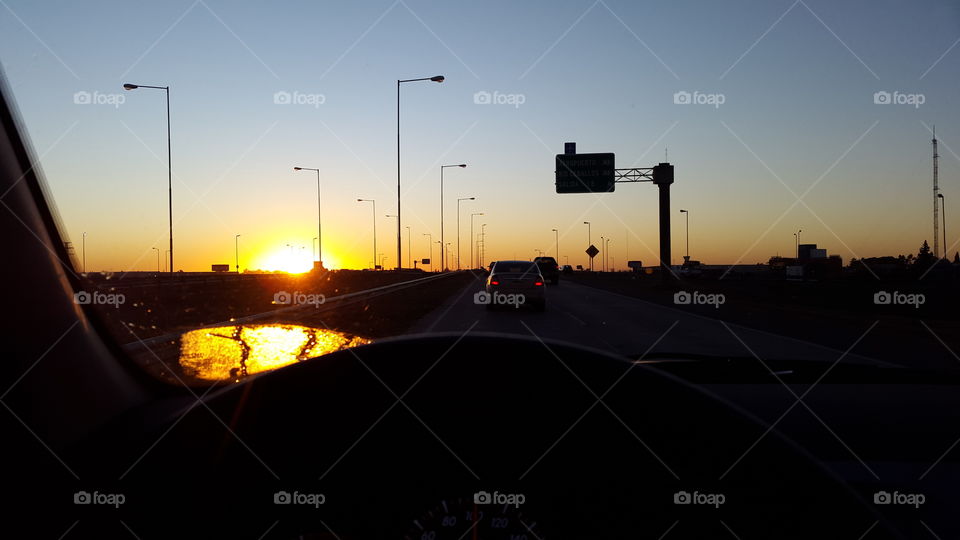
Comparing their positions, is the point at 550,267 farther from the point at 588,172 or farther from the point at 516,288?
the point at 516,288

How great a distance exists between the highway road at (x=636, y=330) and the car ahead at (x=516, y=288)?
0.44 m

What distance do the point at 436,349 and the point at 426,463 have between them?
30 centimetres

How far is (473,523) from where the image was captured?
4.94 feet

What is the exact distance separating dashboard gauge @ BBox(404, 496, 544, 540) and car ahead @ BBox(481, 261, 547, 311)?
21.0m

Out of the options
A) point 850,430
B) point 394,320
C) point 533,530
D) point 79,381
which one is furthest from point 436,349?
point 394,320

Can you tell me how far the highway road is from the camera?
1191 cm

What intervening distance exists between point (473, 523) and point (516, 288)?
2155 centimetres

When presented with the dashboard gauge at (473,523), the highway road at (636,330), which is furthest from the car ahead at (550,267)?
the dashboard gauge at (473,523)

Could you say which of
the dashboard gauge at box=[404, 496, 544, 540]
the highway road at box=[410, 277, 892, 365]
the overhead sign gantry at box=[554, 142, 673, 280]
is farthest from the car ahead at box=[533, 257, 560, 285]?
the dashboard gauge at box=[404, 496, 544, 540]

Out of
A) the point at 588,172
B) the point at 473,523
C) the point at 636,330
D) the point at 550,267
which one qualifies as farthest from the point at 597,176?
the point at 473,523

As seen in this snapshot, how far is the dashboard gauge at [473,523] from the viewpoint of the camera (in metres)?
1.50

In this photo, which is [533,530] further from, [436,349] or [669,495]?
[436,349]

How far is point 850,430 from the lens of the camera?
9.84 feet

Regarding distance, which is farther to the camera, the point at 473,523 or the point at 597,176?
the point at 597,176
